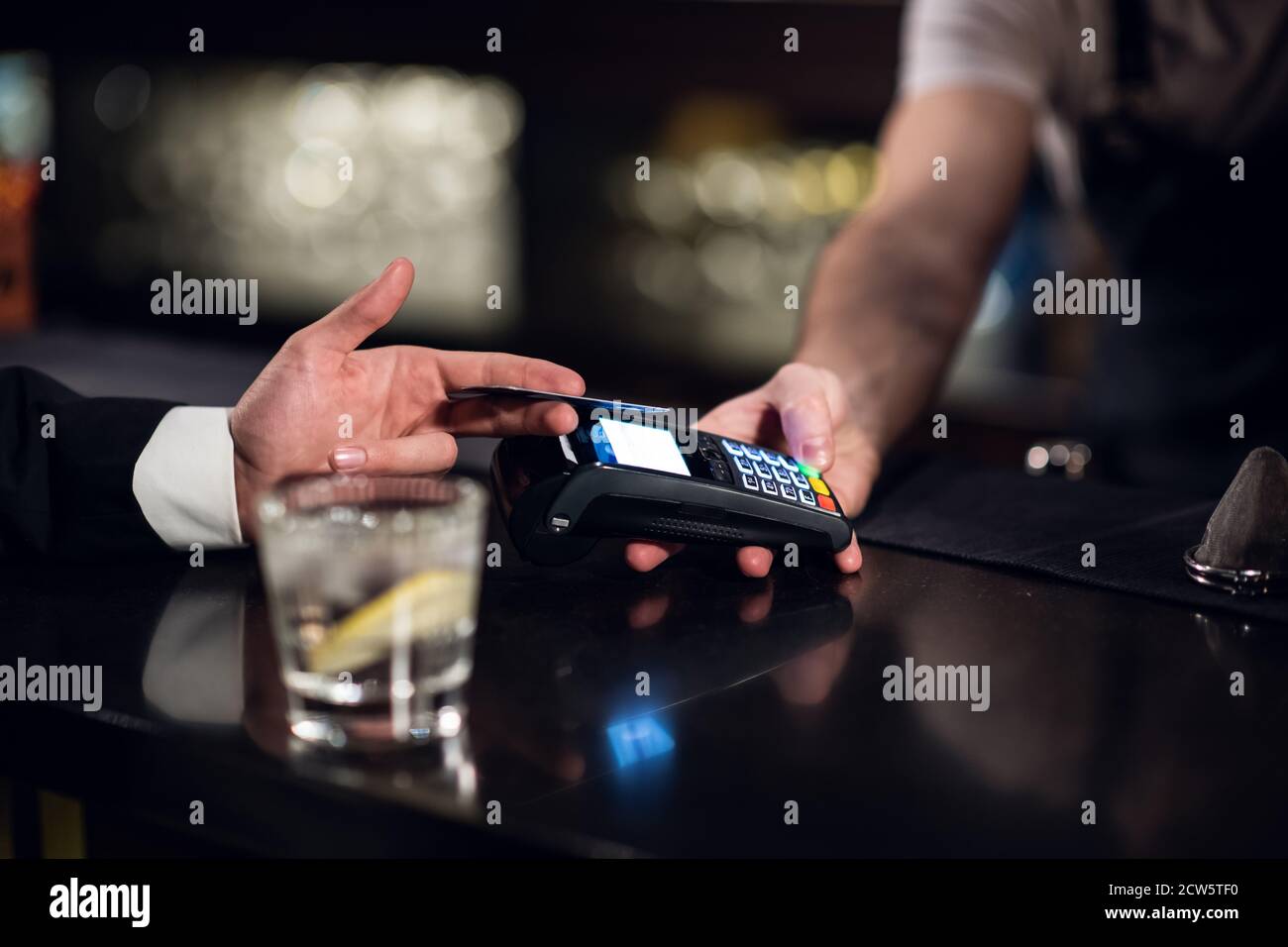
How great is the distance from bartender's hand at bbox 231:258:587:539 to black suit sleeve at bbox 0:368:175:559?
0.23 ft

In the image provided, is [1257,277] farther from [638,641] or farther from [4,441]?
[4,441]

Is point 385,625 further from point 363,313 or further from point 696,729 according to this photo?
point 363,313

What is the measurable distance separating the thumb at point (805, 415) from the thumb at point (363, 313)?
1.02 ft

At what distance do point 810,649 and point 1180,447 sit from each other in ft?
3.82

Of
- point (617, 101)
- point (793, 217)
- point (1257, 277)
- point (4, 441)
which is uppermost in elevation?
point (617, 101)

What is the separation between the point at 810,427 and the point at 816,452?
20 mm

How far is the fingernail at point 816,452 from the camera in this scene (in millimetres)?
920

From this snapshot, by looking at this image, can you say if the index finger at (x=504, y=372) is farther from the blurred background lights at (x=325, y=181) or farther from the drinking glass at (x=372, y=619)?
the blurred background lights at (x=325, y=181)

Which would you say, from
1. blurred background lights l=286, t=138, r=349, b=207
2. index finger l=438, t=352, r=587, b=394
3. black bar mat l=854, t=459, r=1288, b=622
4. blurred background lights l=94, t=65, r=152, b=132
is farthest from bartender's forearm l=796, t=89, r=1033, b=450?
blurred background lights l=94, t=65, r=152, b=132

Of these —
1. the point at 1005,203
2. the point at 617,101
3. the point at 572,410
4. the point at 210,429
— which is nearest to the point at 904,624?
the point at 572,410

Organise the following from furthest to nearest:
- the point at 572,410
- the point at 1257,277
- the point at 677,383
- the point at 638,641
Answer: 1. the point at 677,383
2. the point at 1257,277
3. the point at 572,410
4. the point at 638,641

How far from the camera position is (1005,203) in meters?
1.58

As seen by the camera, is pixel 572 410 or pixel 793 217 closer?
pixel 572 410

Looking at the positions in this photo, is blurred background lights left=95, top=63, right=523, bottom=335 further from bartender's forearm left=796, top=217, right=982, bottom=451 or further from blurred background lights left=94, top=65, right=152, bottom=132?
bartender's forearm left=796, top=217, right=982, bottom=451
